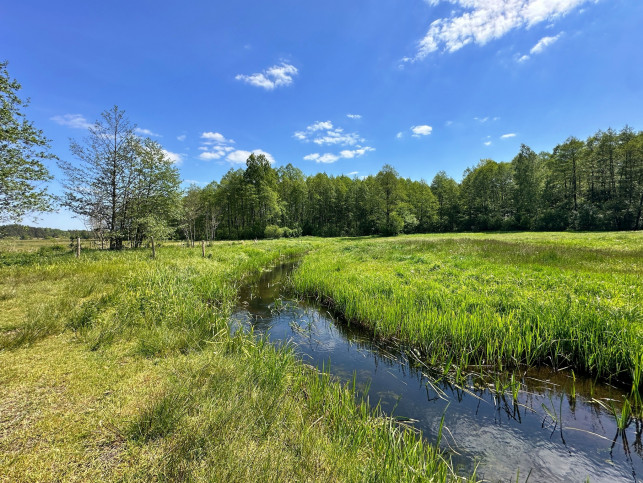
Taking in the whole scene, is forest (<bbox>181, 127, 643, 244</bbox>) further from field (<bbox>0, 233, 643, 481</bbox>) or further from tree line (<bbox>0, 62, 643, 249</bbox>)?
field (<bbox>0, 233, 643, 481</bbox>)

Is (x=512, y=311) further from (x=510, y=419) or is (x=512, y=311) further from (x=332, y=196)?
(x=332, y=196)

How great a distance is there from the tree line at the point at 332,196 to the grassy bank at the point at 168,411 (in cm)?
1622

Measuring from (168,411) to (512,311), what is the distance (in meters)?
7.99

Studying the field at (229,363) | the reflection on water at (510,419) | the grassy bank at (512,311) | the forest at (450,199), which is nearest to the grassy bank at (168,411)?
the field at (229,363)

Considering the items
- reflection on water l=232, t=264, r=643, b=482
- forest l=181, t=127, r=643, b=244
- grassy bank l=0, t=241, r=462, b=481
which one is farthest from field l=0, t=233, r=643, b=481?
forest l=181, t=127, r=643, b=244

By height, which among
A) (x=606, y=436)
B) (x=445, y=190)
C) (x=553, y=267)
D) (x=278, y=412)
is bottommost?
(x=606, y=436)

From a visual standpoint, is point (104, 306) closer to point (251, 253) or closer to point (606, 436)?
point (606, 436)

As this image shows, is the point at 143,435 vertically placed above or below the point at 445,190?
below

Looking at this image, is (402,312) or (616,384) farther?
(402,312)

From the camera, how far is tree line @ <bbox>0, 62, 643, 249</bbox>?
66.7ft

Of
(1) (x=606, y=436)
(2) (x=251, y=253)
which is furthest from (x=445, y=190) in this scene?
(1) (x=606, y=436)

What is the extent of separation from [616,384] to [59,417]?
31.0ft

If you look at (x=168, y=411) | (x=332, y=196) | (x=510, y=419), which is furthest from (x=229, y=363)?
(x=332, y=196)

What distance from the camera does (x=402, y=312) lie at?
7.73m
